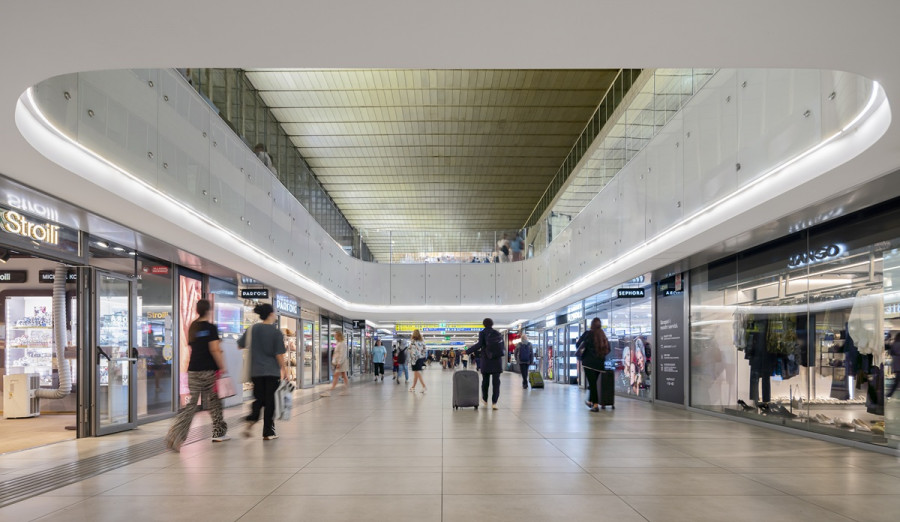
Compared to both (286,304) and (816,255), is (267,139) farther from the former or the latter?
(816,255)

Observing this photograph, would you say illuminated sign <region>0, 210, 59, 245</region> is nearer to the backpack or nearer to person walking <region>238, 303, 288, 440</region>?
person walking <region>238, 303, 288, 440</region>

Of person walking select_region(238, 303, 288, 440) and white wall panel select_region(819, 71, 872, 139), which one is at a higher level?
white wall panel select_region(819, 71, 872, 139)

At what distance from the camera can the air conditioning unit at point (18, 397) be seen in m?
12.2

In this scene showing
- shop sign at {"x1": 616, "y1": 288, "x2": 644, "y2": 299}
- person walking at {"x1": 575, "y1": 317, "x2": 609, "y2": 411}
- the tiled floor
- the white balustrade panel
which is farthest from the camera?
shop sign at {"x1": 616, "y1": 288, "x2": 644, "y2": 299}

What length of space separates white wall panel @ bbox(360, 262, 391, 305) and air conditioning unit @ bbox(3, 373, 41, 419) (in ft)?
51.9

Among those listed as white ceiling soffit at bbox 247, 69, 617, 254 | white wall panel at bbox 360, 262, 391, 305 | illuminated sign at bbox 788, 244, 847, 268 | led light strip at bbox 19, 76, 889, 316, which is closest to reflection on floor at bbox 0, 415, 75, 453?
led light strip at bbox 19, 76, 889, 316

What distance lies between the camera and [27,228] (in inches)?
303

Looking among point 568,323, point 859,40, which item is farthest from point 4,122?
point 568,323

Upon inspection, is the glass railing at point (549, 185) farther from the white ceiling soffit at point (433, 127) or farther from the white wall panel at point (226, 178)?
the white wall panel at point (226, 178)

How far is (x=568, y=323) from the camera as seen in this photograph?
24.0 meters

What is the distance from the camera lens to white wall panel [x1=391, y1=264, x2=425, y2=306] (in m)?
28.2

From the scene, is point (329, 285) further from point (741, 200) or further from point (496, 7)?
point (496, 7)

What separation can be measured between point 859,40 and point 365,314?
977 inches

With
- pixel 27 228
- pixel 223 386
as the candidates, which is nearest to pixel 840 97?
pixel 223 386
